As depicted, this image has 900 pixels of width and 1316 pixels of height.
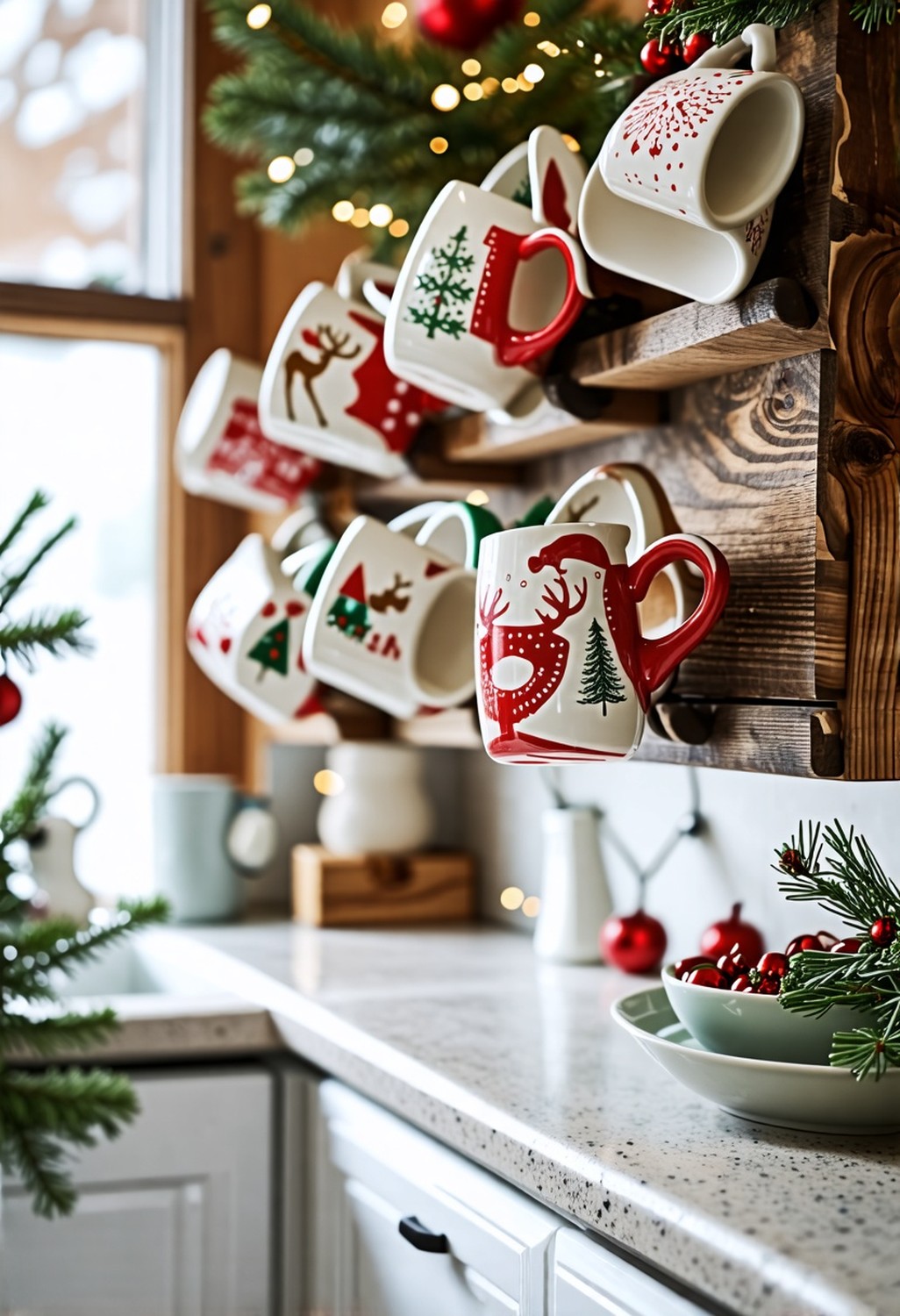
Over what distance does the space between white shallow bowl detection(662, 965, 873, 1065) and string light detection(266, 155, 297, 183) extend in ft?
3.31

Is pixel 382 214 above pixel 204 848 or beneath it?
above

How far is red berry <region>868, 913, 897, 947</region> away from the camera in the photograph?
34.4 inches

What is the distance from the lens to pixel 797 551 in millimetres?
1035

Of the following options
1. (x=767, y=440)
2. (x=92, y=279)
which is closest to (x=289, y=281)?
(x=92, y=279)

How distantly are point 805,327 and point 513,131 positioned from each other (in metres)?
0.61

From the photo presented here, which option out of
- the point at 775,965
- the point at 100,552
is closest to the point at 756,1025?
the point at 775,965

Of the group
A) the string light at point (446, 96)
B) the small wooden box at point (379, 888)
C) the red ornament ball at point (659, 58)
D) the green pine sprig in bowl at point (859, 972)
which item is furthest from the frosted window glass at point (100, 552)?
the green pine sprig in bowl at point (859, 972)

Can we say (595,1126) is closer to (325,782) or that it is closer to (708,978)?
(708,978)

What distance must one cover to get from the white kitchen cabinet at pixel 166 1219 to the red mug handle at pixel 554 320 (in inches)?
28.0

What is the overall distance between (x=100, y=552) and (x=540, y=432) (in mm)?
1025

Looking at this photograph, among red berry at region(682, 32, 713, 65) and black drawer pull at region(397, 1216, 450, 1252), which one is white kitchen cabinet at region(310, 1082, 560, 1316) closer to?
black drawer pull at region(397, 1216, 450, 1252)

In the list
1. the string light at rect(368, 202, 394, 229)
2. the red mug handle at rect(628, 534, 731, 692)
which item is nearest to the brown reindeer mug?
the string light at rect(368, 202, 394, 229)

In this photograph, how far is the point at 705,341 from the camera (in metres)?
1.01

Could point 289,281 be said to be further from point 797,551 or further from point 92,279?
point 797,551
